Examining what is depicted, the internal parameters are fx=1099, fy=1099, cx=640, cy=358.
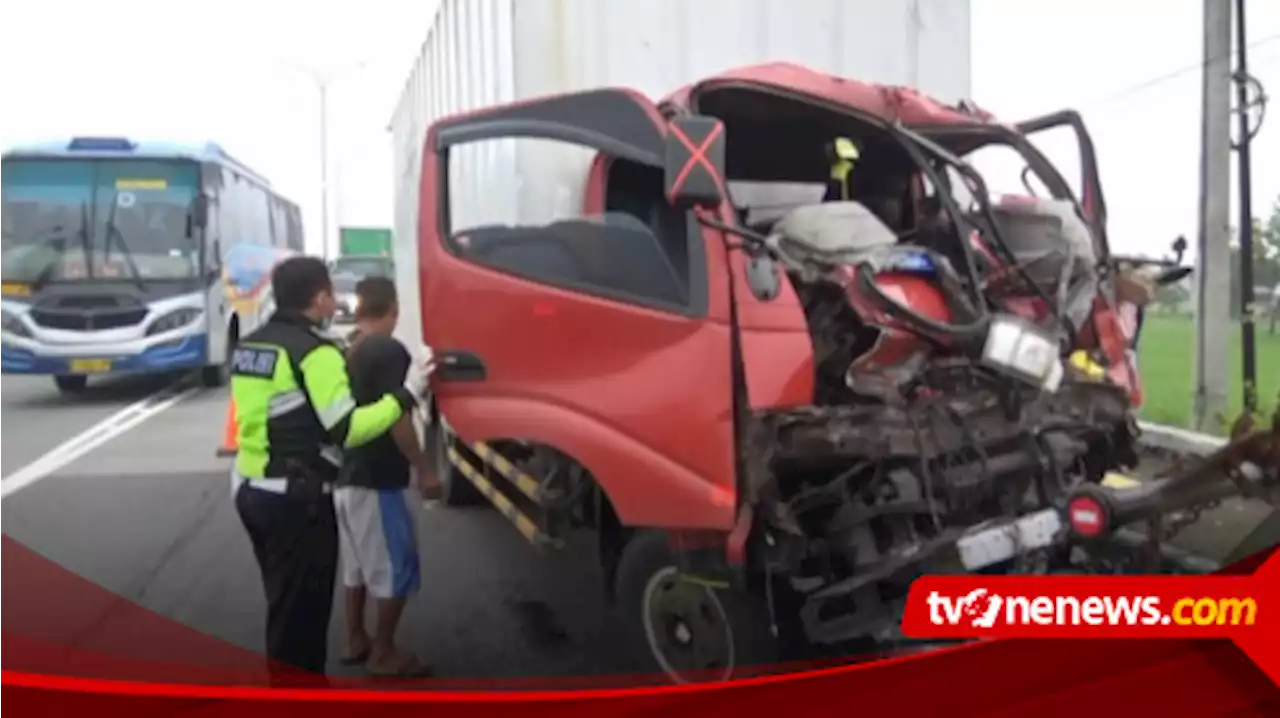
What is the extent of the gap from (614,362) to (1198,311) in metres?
1.21

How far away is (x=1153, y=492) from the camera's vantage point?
1.97 m

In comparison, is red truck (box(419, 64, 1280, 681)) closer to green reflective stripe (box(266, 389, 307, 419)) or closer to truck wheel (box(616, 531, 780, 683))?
truck wheel (box(616, 531, 780, 683))

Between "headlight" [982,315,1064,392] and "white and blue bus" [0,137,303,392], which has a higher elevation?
"white and blue bus" [0,137,303,392]

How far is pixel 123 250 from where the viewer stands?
197cm

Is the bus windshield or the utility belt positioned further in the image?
the utility belt

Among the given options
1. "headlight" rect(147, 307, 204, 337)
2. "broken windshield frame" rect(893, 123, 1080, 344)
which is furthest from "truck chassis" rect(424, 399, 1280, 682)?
"headlight" rect(147, 307, 204, 337)

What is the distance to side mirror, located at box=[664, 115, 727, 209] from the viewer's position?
2154 mm

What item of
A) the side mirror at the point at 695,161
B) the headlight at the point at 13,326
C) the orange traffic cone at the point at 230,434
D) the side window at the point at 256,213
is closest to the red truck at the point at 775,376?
the side mirror at the point at 695,161

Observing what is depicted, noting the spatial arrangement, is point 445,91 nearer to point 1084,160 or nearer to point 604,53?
point 604,53

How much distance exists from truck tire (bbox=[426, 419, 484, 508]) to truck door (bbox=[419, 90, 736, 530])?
0.15 feet

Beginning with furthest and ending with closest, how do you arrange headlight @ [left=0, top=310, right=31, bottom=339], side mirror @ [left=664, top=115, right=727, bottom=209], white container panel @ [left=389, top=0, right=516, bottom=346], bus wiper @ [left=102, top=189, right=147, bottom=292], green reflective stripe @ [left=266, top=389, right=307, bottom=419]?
white container panel @ [left=389, top=0, right=516, bottom=346], green reflective stripe @ [left=266, top=389, right=307, bottom=419], side mirror @ [left=664, top=115, right=727, bottom=209], bus wiper @ [left=102, top=189, right=147, bottom=292], headlight @ [left=0, top=310, right=31, bottom=339]

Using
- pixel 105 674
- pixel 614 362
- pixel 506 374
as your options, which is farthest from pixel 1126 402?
pixel 105 674

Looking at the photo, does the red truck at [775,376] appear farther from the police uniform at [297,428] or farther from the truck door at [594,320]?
the police uniform at [297,428]

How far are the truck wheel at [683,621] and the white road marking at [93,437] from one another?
39.5 inches
